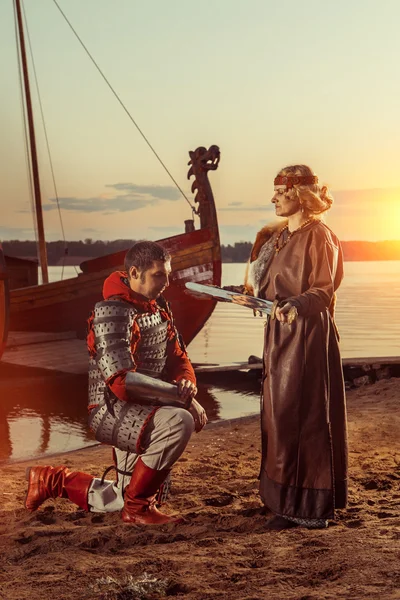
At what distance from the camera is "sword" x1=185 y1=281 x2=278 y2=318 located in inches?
175

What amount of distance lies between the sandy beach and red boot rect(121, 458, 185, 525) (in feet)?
0.25

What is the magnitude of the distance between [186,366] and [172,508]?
2.95 feet

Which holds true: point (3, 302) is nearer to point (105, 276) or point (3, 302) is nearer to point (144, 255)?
point (105, 276)

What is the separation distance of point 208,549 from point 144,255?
1574 mm

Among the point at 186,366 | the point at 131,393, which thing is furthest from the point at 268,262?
the point at 131,393

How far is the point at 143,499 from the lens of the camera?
174 inches

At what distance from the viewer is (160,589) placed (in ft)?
11.3

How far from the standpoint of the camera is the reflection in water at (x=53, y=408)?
8.67m

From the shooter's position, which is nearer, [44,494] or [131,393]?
[131,393]

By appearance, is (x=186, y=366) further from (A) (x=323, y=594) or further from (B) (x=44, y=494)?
(A) (x=323, y=594)

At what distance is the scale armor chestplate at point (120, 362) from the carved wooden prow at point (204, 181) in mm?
12493

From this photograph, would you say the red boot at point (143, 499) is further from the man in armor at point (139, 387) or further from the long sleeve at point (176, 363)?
the long sleeve at point (176, 363)

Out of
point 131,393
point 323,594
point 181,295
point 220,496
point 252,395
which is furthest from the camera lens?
point 181,295

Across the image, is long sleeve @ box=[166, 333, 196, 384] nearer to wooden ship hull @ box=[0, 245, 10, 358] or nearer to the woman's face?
the woman's face
